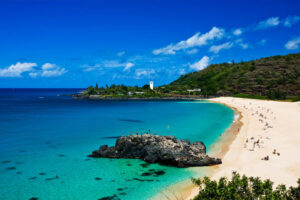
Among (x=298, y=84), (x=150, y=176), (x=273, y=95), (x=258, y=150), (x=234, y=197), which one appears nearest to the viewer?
(x=234, y=197)

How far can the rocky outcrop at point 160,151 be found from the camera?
25.5m

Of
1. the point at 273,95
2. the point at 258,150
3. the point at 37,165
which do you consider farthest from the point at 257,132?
the point at 273,95

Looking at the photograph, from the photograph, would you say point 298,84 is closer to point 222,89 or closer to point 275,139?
point 222,89

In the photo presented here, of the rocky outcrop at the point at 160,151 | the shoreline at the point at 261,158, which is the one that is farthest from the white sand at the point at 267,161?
the rocky outcrop at the point at 160,151

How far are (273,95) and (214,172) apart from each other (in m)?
127

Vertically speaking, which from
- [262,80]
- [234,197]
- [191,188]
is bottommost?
[191,188]

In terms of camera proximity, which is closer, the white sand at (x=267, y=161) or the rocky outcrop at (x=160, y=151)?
the white sand at (x=267, y=161)

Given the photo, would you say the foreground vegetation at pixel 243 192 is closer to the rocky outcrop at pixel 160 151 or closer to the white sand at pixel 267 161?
the white sand at pixel 267 161

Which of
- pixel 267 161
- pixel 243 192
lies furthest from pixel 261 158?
pixel 243 192

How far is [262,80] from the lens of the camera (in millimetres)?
188125

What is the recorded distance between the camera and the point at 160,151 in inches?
1052

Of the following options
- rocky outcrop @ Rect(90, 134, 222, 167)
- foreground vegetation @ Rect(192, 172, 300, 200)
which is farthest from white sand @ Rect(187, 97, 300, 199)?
foreground vegetation @ Rect(192, 172, 300, 200)

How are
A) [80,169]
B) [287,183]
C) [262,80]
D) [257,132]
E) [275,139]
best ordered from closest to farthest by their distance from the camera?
[287,183] → [80,169] → [275,139] → [257,132] → [262,80]

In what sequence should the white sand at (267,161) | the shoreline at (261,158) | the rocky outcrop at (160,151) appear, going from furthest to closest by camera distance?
the rocky outcrop at (160,151) < the white sand at (267,161) < the shoreline at (261,158)
